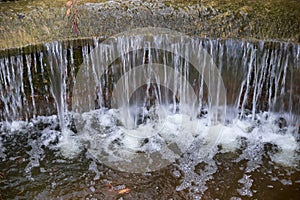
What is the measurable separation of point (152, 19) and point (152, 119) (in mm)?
1523

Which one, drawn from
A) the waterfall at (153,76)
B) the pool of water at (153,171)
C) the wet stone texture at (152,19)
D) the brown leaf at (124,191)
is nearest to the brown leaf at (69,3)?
the wet stone texture at (152,19)

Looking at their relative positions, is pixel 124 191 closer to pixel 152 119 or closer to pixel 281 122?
pixel 152 119

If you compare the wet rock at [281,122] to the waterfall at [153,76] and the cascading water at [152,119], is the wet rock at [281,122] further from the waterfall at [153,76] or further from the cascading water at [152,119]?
the waterfall at [153,76]

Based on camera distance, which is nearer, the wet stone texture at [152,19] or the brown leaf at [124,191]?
the brown leaf at [124,191]

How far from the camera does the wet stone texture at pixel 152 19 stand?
4316mm

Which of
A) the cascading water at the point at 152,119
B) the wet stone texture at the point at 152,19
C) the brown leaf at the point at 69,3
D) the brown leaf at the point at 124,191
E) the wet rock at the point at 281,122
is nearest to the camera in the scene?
the brown leaf at the point at 124,191

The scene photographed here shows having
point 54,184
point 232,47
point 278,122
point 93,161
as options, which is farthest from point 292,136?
point 54,184

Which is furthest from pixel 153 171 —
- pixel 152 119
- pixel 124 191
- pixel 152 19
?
pixel 152 19

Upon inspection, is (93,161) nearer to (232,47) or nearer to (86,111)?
(86,111)

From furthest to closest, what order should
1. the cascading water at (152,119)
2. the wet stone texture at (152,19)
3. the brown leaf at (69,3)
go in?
the brown leaf at (69,3), the wet stone texture at (152,19), the cascading water at (152,119)

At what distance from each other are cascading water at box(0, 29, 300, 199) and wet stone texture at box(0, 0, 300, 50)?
6.4 inches

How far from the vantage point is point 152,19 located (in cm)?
454

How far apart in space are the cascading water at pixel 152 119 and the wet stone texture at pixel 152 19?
0.53 ft

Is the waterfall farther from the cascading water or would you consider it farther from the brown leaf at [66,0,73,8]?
the brown leaf at [66,0,73,8]
